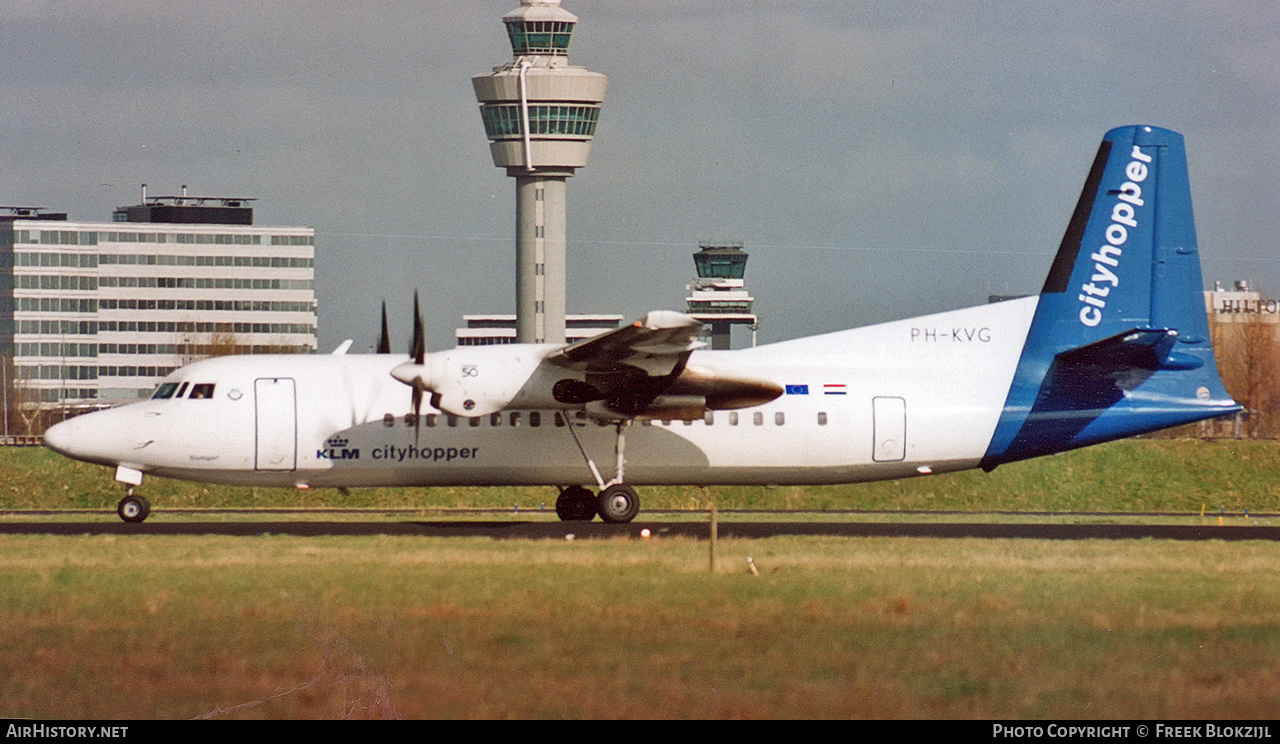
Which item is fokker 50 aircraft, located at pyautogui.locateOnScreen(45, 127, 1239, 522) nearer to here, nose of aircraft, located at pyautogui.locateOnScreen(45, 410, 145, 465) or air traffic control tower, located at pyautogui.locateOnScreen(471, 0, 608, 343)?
nose of aircraft, located at pyautogui.locateOnScreen(45, 410, 145, 465)

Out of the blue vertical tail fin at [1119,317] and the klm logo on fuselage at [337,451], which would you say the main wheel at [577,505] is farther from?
the blue vertical tail fin at [1119,317]

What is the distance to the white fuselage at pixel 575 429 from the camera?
25406 millimetres

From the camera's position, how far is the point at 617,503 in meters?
25.8

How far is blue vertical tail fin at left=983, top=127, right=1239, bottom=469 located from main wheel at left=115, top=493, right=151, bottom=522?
14820 mm

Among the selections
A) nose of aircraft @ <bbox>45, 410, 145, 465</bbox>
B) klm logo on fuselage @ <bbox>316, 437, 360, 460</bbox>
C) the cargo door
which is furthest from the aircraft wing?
nose of aircraft @ <bbox>45, 410, 145, 465</bbox>

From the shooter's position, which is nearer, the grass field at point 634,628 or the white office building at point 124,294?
the grass field at point 634,628

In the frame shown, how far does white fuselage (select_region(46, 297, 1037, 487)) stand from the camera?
83.4 feet

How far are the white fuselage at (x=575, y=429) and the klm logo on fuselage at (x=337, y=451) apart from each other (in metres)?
0.02

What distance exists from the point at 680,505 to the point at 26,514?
1458cm

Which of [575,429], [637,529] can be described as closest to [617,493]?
[637,529]

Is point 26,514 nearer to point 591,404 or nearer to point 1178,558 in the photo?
point 591,404

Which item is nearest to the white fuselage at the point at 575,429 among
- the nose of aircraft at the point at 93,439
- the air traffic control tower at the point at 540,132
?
the nose of aircraft at the point at 93,439

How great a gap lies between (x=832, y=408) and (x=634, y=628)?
11.6 metres

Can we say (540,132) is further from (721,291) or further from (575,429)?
(575,429)
